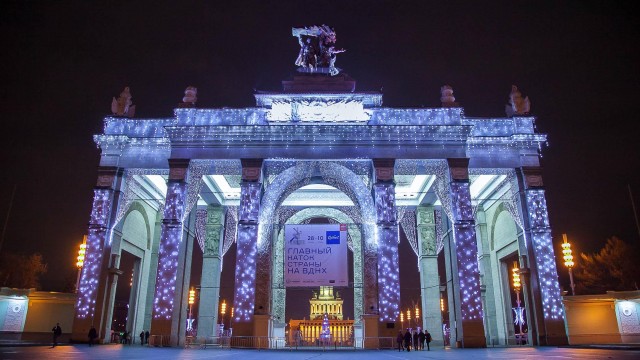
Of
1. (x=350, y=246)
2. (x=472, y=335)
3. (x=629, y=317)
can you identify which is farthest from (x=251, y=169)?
(x=629, y=317)

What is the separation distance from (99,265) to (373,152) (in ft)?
55.4

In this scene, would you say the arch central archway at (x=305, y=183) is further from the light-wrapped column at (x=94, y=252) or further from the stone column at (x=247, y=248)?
the light-wrapped column at (x=94, y=252)

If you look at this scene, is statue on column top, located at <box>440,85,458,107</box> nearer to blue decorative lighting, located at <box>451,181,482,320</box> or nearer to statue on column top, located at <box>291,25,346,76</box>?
blue decorative lighting, located at <box>451,181,482,320</box>

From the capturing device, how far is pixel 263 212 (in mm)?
27031

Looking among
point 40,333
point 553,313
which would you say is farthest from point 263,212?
point 553,313

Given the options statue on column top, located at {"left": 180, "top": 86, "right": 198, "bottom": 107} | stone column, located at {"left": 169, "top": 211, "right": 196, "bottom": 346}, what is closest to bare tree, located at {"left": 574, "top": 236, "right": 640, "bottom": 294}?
stone column, located at {"left": 169, "top": 211, "right": 196, "bottom": 346}

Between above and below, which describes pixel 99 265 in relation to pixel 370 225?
below

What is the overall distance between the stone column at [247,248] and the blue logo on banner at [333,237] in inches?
184

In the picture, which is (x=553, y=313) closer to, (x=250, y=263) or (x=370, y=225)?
(x=370, y=225)

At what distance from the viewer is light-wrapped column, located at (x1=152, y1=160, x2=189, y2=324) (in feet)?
82.0

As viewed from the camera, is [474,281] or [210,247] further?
[210,247]

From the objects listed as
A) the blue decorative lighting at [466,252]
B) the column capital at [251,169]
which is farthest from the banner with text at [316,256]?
the blue decorative lighting at [466,252]

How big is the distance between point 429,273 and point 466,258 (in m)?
7.49

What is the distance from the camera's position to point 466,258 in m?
25.8
